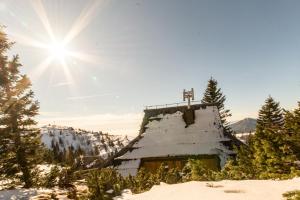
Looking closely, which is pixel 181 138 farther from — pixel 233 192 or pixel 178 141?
pixel 233 192

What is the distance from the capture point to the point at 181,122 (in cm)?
3616

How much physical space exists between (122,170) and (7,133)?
52.3 feet

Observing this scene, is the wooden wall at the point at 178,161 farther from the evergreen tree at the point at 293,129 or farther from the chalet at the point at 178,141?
the evergreen tree at the point at 293,129

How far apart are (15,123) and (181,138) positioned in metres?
19.5

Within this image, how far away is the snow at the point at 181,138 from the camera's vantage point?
30.9 metres

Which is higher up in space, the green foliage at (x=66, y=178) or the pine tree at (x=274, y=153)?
the pine tree at (x=274, y=153)

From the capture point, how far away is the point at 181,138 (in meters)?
33.3

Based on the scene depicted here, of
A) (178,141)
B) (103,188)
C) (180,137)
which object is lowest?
(103,188)

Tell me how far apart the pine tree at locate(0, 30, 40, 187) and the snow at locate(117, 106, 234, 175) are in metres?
14.6

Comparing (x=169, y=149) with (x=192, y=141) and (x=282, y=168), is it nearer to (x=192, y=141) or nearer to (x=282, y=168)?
(x=192, y=141)

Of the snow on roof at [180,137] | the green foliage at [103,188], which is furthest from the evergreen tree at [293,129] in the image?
the snow on roof at [180,137]

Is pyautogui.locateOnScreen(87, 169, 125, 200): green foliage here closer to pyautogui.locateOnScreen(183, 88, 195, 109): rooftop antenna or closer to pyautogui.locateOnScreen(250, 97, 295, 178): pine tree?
pyautogui.locateOnScreen(250, 97, 295, 178): pine tree

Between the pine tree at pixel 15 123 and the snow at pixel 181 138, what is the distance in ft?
47.9

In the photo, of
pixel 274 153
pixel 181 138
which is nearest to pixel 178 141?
pixel 181 138
